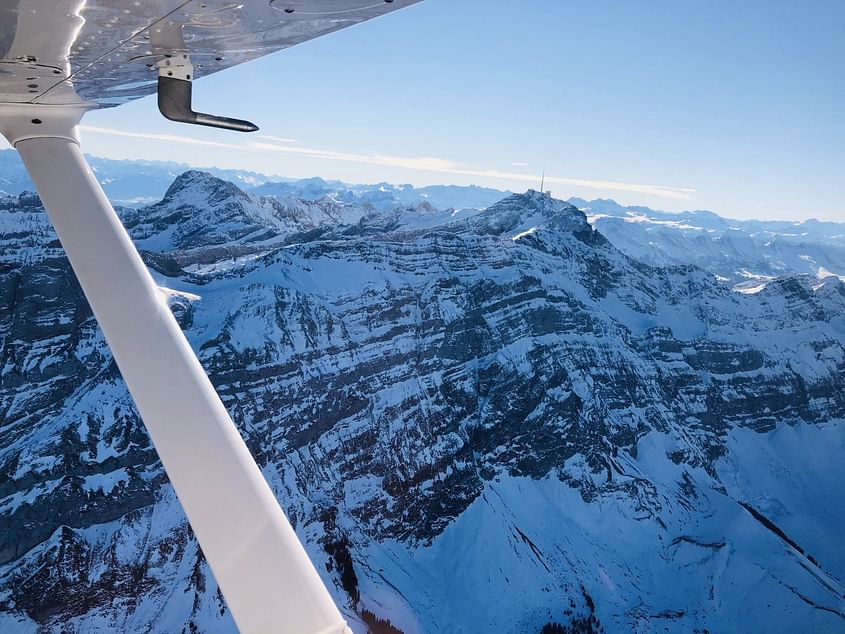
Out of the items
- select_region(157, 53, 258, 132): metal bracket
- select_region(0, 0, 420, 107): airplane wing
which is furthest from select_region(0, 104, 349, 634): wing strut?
select_region(157, 53, 258, 132): metal bracket

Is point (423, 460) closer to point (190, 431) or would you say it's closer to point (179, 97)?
point (179, 97)

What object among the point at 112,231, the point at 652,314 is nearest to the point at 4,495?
the point at 112,231

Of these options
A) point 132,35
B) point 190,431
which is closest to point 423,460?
point 190,431

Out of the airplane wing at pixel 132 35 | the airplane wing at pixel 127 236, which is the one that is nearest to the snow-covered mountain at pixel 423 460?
the airplane wing at pixel 127 236

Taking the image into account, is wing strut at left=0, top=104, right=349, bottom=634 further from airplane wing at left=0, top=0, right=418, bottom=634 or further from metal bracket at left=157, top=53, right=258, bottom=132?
metal bracket at left=157, top=53, right=258, bottom=132

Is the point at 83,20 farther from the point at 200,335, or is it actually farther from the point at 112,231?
the point at 200,335

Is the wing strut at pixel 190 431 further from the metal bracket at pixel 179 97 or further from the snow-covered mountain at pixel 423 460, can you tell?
the snow-covered mountain at pixel 423 460
